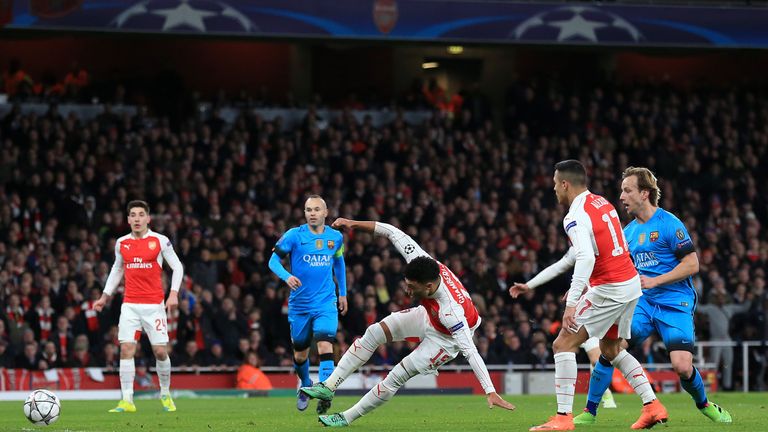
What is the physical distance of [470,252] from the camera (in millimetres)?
26547

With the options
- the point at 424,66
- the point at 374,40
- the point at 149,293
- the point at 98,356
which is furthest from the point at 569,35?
the point at 149,293

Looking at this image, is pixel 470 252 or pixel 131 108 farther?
pixel 131 108

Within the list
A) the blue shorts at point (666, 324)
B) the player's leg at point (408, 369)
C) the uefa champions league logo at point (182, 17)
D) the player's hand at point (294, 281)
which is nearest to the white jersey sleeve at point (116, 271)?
the player's hand at point (294, 281)

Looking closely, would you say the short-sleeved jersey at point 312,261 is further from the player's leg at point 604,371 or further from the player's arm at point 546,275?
the player's arm at point 546,275

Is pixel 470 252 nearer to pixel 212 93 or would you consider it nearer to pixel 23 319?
pixel 23 319

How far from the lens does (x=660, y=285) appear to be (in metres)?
12.0

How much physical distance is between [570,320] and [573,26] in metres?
19.4

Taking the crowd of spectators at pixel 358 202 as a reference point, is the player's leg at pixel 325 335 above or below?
below

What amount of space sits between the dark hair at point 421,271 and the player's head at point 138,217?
19.4 feet

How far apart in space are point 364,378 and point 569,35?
10230 mm

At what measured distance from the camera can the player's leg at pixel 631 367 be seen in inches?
452

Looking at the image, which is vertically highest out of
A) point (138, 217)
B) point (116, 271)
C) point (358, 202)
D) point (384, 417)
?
point (358, 202)

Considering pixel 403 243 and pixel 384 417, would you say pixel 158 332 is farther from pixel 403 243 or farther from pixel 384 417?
pixel 403 243

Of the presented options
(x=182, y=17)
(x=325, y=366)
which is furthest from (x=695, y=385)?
(x=182, y=17)
